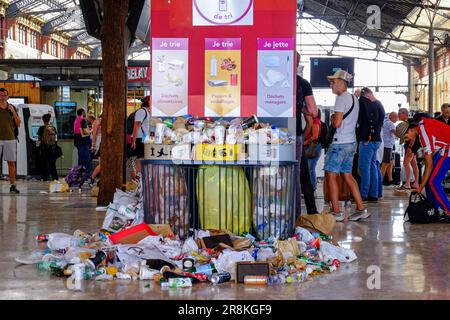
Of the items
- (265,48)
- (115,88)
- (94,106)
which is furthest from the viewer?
(94,106)

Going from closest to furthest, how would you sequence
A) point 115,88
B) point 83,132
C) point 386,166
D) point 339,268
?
1. point 339,268
2. point 115,88
3. point 386,166
4. point 83,132

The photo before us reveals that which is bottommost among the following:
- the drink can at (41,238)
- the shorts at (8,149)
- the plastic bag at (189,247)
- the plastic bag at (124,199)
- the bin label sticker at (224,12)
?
the drink can at (41,238)

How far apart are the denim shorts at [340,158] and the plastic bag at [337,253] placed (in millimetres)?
2777

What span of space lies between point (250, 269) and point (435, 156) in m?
4.48

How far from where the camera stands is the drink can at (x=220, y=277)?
Result: 5175 mm

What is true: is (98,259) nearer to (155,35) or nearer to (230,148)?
(230,148)

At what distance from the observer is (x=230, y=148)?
649 centimetres

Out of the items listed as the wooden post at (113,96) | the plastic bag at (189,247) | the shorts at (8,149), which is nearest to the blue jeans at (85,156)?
the shorts at (8,149)

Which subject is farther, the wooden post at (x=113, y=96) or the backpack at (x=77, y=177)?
the backpack at (x=77, y=177)

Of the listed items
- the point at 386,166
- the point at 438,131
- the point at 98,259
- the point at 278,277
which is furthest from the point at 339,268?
the point at 386,166

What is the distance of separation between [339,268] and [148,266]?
1452 mm

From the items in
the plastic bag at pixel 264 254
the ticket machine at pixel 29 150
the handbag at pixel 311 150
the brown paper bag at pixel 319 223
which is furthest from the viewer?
the ticket machine at pixel 29 150

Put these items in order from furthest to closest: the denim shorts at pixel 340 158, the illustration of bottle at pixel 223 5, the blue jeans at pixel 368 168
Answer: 1. the blue jeans at pixel 368 168
2. the denim shorts at pixel 340 158
3. the illustration of bottle at pixel 223 5

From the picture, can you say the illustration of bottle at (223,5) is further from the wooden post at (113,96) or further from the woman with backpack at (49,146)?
the woman with backpack at (49,146)
